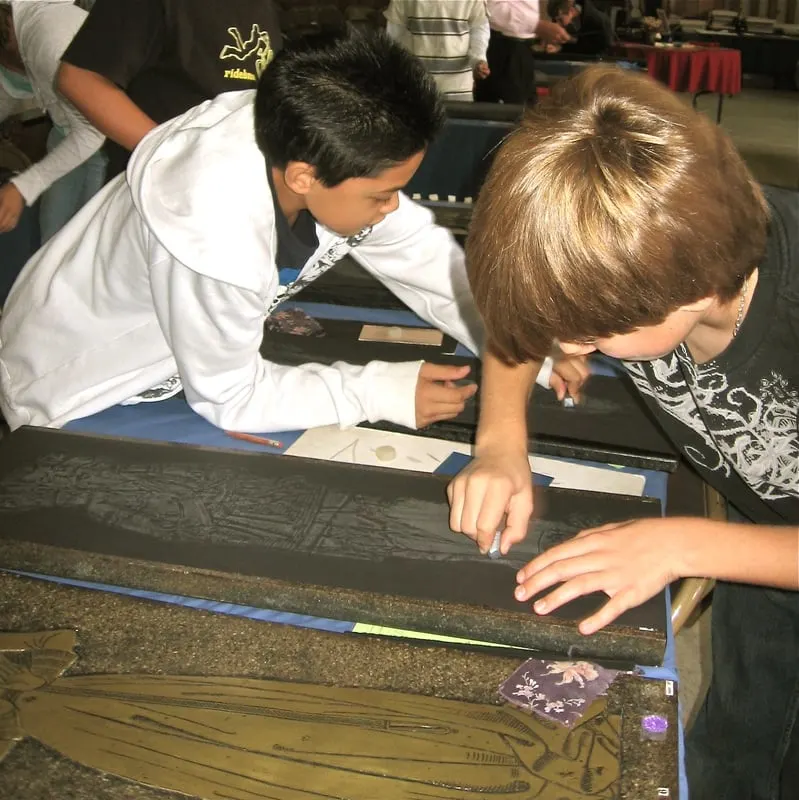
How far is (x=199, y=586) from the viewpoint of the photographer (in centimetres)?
90

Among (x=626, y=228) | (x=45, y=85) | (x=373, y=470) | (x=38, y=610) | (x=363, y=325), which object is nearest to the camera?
(x=626, y=228)

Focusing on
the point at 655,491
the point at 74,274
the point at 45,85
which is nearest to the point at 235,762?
the point at 655,491

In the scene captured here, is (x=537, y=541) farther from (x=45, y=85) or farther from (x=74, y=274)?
(x=45, y=85)

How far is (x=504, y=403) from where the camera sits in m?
1.07

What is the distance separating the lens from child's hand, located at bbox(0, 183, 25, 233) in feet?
6.33

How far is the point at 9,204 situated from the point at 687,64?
5111 millimetres

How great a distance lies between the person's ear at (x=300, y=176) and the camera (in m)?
1.11

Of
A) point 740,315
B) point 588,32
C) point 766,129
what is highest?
point 740,315

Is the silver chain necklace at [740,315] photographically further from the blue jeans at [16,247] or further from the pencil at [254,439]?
the blue jeans at [16,247]

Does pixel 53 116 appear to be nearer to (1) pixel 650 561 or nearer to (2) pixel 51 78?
(2) pixel 51 78

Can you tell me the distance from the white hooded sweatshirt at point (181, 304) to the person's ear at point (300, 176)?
4cm

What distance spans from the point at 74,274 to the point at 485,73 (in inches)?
109

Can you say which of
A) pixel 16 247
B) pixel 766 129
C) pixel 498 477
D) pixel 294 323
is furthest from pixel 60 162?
pixel 766 129

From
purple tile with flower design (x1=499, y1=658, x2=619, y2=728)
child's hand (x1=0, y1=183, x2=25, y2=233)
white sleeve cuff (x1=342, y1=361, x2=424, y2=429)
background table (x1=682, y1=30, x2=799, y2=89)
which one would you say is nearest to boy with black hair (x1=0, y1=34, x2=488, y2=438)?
white sleeve cuff (x1=342, y1=361, x2=424, y2=429)
